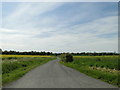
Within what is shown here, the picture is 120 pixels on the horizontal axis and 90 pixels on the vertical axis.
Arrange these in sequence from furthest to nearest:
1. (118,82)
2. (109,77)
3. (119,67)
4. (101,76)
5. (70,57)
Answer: (70,57) < (119,67) < (101,76) < (109,77) < (118,82)

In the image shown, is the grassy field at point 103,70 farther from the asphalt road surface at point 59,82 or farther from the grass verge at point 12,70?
the grass verge at point 12,70

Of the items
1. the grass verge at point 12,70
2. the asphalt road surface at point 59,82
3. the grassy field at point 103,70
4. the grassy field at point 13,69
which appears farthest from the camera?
the grassy field at point 13,69

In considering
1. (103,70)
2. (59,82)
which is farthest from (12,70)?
(59,82)

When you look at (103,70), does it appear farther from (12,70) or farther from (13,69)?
(13,69)

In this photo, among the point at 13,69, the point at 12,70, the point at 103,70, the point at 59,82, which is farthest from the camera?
the point at 13,69

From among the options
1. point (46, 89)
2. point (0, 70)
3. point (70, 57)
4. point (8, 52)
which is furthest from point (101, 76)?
point (8, 52)

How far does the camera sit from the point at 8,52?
104188 mm

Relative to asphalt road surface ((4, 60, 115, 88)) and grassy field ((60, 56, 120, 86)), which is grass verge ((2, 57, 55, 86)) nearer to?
asphalt road surface ((4, 60, 115, 88))

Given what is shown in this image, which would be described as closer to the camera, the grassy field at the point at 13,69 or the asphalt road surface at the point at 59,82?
the asphalt road surface at the point at 59,82

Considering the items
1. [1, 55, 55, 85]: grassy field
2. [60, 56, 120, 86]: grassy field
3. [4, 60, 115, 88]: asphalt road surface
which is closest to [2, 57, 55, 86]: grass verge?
[1, 55, 55, 85]: grassy field

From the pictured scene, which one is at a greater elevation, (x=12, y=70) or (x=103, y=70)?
(x=103, y=70)

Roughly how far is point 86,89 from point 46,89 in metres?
2.18

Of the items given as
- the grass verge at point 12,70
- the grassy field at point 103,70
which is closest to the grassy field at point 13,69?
the grass verge at point 12,70

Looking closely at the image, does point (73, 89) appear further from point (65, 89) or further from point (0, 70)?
point (0, 70)
